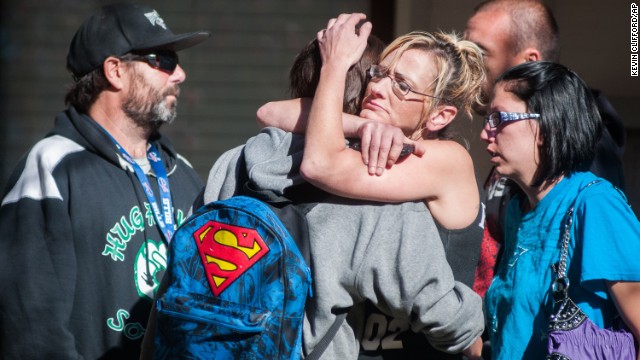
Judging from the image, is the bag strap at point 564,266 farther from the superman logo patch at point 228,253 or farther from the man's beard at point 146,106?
the man's beard at point 146,106

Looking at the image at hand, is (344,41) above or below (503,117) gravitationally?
above

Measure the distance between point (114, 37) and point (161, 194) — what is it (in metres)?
0.81

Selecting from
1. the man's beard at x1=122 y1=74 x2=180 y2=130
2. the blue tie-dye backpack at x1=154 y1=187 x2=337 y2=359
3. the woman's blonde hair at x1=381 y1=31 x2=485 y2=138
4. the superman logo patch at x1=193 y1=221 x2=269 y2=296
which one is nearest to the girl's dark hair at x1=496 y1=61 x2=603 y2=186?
the woman's blonde hair at x1=381 y1=31 x2=485 y2=138

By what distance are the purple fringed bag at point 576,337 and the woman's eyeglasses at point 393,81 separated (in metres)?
0.73

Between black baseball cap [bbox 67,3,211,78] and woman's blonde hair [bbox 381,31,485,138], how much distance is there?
5.58 feet

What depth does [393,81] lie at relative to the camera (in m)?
2.68

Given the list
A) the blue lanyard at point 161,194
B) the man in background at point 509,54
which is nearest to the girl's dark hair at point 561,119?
the man in background at point 509,54

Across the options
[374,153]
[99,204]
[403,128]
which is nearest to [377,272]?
[374,153]

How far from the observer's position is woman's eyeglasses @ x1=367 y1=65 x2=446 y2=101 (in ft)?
8.80

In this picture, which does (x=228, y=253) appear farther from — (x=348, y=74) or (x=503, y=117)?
(x=503, y=117)

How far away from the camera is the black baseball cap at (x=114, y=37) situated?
13.4 feet

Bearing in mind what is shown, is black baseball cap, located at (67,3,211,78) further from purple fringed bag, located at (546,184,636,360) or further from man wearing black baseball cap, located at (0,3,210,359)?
purple fringed bag, located at (546,184,636,360)

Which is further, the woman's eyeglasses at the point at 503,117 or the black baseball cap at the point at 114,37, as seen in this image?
the black baseball cap at the point at 114,37

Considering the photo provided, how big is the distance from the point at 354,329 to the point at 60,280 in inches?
54.9
